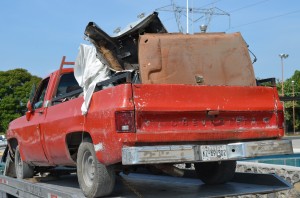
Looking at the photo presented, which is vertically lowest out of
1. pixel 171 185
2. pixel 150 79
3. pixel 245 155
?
pixel 171 185

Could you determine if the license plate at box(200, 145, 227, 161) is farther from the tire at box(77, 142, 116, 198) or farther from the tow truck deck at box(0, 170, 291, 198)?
the tire at box(77, 142, 116, 198)

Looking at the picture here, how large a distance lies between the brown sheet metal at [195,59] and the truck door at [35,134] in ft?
7.67

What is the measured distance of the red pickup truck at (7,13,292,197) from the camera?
14.7 feet

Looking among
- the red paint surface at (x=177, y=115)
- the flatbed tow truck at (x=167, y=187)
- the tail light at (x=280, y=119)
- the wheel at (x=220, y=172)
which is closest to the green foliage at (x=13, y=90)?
the flatbed tow truck at (x=167, y=187)

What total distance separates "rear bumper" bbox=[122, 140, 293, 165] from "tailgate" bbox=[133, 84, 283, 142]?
0.54ft

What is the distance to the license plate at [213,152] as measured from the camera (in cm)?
460

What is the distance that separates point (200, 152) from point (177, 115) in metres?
0.43

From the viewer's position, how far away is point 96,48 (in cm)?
538

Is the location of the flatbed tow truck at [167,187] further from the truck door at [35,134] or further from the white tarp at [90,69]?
the white tarp at [90,69]

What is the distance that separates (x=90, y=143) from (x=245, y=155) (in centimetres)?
166

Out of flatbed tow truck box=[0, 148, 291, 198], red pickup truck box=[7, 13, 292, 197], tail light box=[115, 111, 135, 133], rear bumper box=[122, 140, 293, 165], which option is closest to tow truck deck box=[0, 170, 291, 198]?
flatbed tow truck box=[0, 148, 291, 198]

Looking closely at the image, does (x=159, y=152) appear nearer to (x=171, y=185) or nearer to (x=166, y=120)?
(x=166, y=120)

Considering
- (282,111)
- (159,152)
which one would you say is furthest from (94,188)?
(282,111)

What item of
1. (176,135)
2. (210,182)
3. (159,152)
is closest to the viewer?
(159,152)
